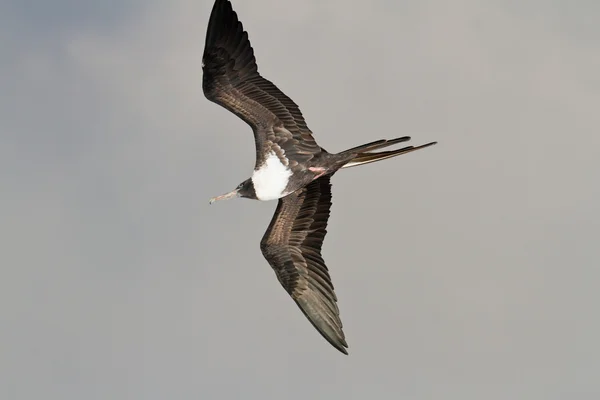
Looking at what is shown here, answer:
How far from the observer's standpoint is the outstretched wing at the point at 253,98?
14977 millimetres

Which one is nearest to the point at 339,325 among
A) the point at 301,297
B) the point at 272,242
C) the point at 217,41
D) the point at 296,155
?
the point at 301,297

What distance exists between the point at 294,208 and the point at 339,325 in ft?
7.23

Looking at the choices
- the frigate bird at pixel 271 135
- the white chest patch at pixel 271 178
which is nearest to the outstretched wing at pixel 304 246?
the frigate bird at pixel 271 135

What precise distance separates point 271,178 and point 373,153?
1.72 metres

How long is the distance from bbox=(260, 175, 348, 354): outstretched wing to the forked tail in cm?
90

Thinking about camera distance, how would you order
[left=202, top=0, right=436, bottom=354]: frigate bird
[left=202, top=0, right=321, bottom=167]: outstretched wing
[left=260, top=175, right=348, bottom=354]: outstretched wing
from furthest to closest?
[left=260, top=175, right=348, bottom=354]: outstretched wing, [left=202, top=0, right=321, bottom=167]: outstretched wing, [left=202, top=0, right=436, bottom=354]: frigate bird

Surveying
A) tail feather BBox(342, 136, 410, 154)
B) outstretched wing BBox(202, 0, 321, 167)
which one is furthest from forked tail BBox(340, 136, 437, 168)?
outstretched wing BBox(202, 0, 321, 167)

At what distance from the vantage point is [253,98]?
15023 mm

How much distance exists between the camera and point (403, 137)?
13.9 m

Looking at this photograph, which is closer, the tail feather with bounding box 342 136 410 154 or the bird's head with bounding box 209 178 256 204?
the tail feather with bounding box 342 136 410 154

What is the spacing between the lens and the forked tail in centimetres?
1409

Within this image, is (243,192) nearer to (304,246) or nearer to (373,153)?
(304,246)

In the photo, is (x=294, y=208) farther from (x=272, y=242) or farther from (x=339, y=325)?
(x=339, y=325)

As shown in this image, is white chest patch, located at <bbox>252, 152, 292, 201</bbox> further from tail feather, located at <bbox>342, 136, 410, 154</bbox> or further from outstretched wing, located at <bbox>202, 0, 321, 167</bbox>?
tail feather, located at <bbox>342, 136, 410, 154</bbox>
